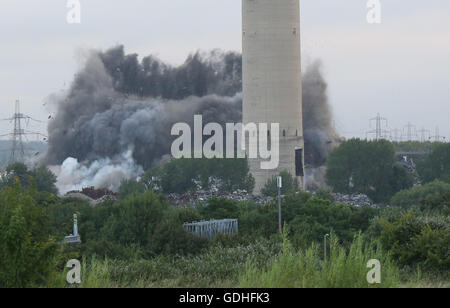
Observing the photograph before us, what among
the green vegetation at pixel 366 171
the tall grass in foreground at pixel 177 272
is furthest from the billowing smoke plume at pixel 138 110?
the tall grass in foreground at pixel 177 272

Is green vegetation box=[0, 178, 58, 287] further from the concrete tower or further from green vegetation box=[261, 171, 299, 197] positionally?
the concrete tower

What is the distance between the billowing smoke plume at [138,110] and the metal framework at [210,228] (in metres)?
53.2

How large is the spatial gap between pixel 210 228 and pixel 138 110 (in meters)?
60.8

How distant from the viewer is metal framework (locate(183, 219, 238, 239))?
125 ft

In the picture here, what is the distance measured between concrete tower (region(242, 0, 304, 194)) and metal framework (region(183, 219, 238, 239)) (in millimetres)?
40234

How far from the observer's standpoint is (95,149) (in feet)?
316

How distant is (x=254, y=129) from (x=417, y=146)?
3849cm

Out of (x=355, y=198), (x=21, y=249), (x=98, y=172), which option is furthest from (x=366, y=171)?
(x=21, y=249)

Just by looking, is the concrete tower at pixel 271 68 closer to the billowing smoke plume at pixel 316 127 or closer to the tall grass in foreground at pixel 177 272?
the billowing smoke plume at pixel 316 127

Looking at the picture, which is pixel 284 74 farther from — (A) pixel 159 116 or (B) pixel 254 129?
(A) pixel 159 116

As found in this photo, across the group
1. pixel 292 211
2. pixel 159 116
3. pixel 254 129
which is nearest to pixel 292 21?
pixel 254 129

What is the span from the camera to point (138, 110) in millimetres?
98562

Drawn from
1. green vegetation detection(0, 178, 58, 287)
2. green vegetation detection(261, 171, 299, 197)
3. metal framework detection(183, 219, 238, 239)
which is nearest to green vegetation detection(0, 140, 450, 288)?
green vegetation detection(0, 178, 58, 287)

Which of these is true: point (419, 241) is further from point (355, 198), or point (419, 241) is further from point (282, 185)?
point (355, 198)
